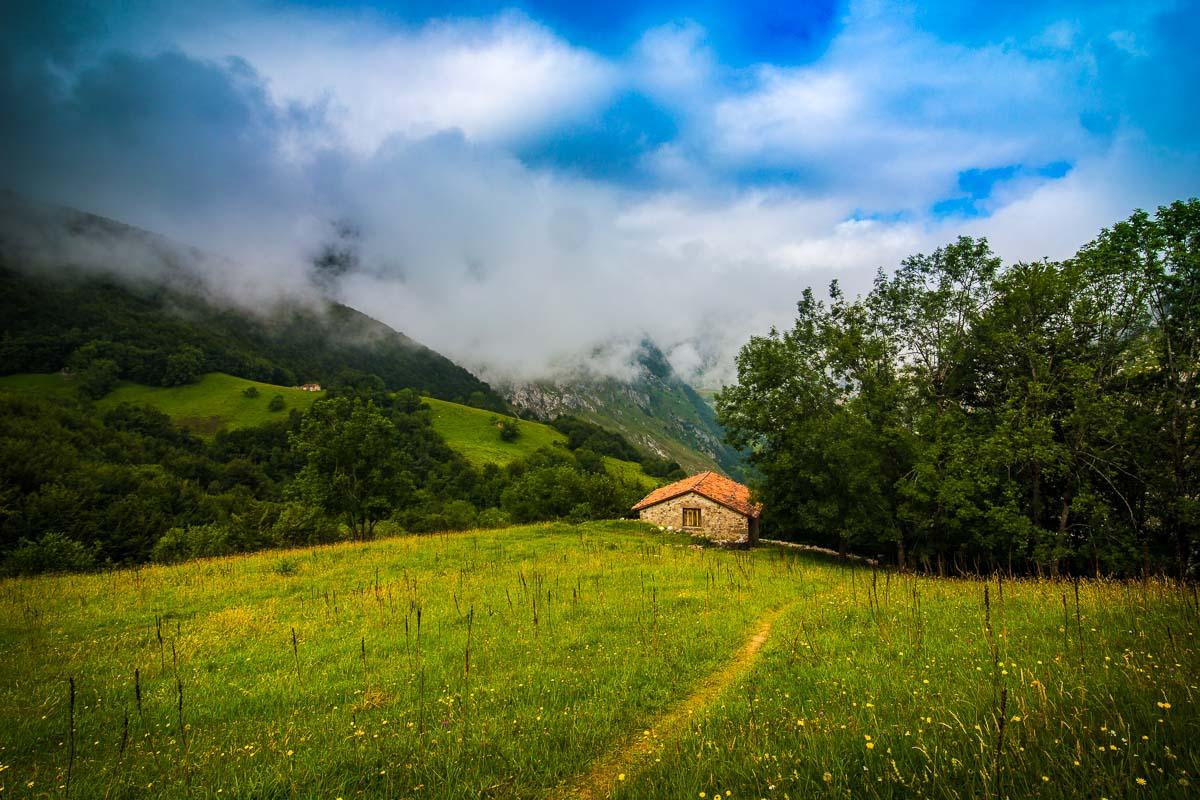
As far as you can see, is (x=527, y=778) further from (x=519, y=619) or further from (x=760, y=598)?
(x=760, y=598)

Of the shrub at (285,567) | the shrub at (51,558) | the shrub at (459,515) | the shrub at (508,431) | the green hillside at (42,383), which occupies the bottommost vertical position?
the shrub at (459,515)

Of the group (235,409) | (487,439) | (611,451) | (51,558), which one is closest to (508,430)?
(487,439)

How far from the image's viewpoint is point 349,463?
43.8 meters

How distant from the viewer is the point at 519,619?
12.7 m

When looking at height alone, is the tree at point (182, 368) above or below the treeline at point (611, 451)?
above

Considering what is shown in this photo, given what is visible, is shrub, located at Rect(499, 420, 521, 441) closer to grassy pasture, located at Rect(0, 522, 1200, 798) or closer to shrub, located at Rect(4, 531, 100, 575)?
shrub, located at Rect(4, 531, 100, 575)

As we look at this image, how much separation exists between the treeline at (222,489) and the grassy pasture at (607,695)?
2510 centimetres

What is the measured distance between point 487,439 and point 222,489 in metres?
80.3

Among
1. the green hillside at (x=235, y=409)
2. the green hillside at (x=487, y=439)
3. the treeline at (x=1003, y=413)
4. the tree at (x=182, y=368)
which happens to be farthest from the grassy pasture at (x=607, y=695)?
the tree at (x=182, y=368)

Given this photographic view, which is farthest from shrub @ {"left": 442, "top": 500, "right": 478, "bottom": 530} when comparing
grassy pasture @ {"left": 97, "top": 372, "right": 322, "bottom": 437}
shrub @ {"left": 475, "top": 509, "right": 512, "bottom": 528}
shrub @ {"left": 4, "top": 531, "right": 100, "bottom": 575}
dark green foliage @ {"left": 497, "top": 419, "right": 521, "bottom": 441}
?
dark green foliage @ {"left": 497, "top": 419, "right": 521, "bottom": 441}

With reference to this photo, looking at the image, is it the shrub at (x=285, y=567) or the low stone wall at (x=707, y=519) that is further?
the low stone wall at (x=707, y=519)

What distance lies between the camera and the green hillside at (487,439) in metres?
147

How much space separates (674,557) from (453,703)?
61.6ft

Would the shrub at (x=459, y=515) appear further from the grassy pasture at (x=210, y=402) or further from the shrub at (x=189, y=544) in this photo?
the grassy pasture at (x=210, y=402)
